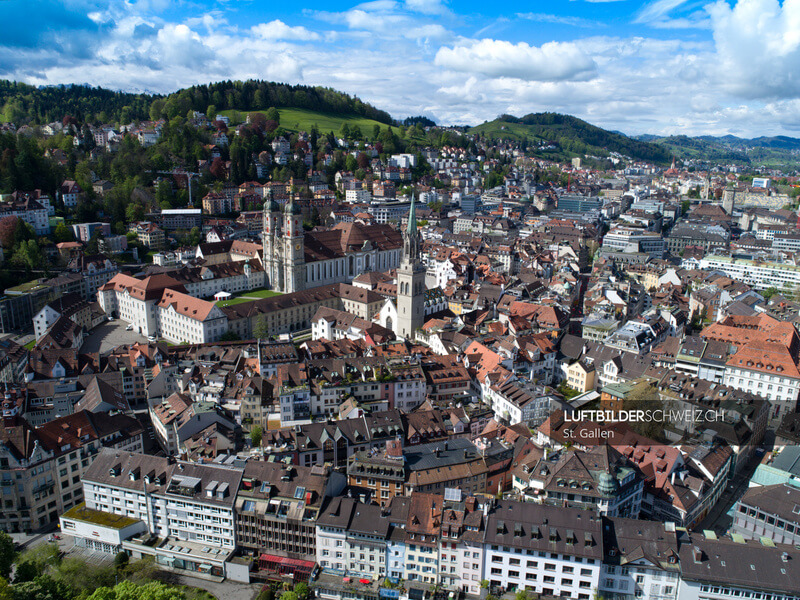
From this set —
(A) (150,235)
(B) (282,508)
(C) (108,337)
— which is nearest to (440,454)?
(B) (282,508)

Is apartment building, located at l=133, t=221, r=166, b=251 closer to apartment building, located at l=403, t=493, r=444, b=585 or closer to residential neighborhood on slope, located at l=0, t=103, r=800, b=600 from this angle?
residential neighborhood on slope, located at l=0, t=103, r=800, b=600

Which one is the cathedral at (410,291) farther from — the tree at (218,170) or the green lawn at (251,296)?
the tree at (218,170)

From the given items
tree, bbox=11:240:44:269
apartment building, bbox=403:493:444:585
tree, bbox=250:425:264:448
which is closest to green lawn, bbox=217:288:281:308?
tree, bbox=11:240:44:269

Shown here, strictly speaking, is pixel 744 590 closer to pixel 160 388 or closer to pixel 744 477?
pixel 744 477

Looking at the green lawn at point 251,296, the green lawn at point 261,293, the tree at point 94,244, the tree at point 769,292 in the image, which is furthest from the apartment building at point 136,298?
the tree at point 769,292

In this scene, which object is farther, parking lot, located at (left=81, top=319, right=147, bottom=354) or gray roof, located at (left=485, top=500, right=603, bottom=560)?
parking lot, located at (left=81, top=319, right=147, bottom=354)
